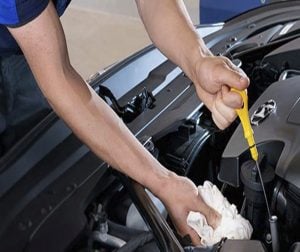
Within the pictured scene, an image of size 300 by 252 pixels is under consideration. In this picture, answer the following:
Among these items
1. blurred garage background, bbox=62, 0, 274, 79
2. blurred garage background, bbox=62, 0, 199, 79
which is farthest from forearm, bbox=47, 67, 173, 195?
blurred garage background, bbox=62, 0, 199, 79

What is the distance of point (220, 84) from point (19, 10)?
31 centimetres

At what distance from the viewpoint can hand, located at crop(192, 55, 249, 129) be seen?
88cm

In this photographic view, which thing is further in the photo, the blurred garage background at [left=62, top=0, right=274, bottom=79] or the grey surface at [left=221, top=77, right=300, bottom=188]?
the blurred garage background at [left=62, top=0, right=274, bottom=79]

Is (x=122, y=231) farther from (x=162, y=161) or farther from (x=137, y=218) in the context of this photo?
(x=162, y=161)

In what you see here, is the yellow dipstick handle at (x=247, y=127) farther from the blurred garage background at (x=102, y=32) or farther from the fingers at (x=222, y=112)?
the blurred garage background at (x=102, y=32)

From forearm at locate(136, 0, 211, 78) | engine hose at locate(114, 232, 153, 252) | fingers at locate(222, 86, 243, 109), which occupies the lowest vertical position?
engine hose at locate(114, 232, 153, 252)

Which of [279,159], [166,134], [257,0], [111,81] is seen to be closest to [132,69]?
[111,81]

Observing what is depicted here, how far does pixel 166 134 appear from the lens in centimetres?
109

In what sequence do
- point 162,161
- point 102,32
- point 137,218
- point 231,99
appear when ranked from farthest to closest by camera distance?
1. point 102,32
2. point 162,161
3. point 137,218
4. point 231,99

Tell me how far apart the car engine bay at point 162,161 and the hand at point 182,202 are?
2 centimetres

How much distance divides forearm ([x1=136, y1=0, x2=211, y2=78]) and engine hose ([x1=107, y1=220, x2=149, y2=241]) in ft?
0.89

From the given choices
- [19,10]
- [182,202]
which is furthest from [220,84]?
[19,10]

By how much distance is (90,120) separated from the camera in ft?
3.10

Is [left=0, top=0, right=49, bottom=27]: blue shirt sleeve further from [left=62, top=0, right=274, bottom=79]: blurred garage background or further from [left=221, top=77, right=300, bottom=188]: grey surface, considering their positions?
[left=62, top=0, right=274, bottom=79]: blurred garage background
